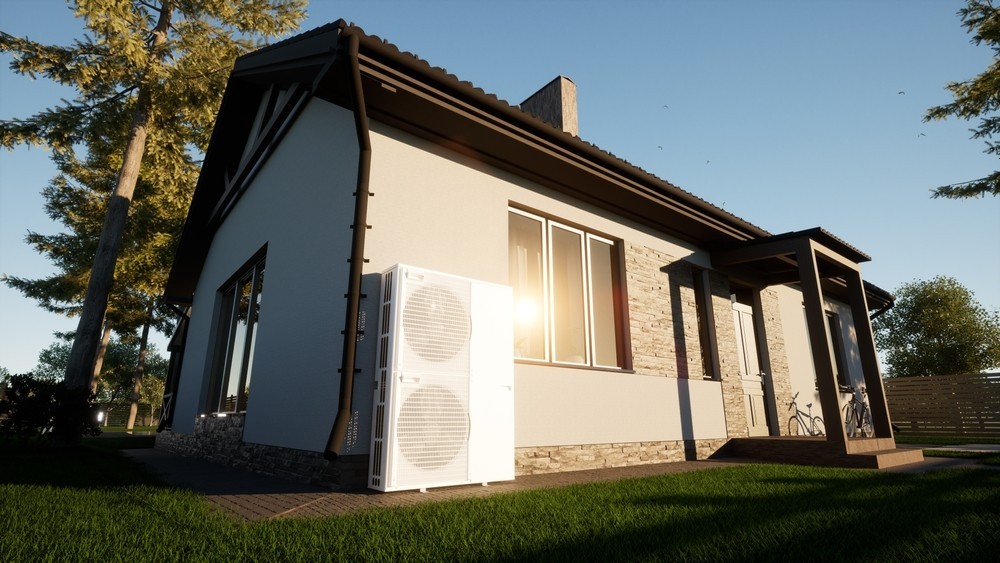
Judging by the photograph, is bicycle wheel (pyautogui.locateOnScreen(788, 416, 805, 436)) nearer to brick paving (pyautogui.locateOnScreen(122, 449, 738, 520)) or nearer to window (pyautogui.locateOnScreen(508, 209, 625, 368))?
window (pyautogui.locateOnScreen(508, 209, 625, 368))

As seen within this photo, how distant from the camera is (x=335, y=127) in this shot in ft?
18.1

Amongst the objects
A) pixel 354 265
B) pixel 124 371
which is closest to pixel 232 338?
pixel 354 265

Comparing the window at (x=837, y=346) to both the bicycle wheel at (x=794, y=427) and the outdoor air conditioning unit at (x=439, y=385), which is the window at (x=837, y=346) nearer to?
the bicycle wheel at (x=794, y=427)

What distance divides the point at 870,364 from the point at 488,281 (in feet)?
22.3

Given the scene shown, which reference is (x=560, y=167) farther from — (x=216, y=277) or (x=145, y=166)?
(x=145, y=166)

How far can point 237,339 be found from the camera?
7.95 m

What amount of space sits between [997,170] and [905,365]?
19.7 m

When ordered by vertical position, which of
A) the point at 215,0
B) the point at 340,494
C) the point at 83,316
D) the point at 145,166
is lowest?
the point at 340,494

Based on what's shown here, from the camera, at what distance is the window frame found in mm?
7141

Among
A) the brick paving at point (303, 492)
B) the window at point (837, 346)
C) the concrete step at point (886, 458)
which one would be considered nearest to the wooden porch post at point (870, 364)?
the concrete step at point (886, 458)

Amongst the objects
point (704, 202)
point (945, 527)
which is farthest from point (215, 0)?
point (945, 527)

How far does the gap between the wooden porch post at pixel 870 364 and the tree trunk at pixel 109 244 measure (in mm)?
13050

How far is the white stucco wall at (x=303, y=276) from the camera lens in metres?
4.70

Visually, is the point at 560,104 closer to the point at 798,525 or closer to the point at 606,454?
the point at 606,454
